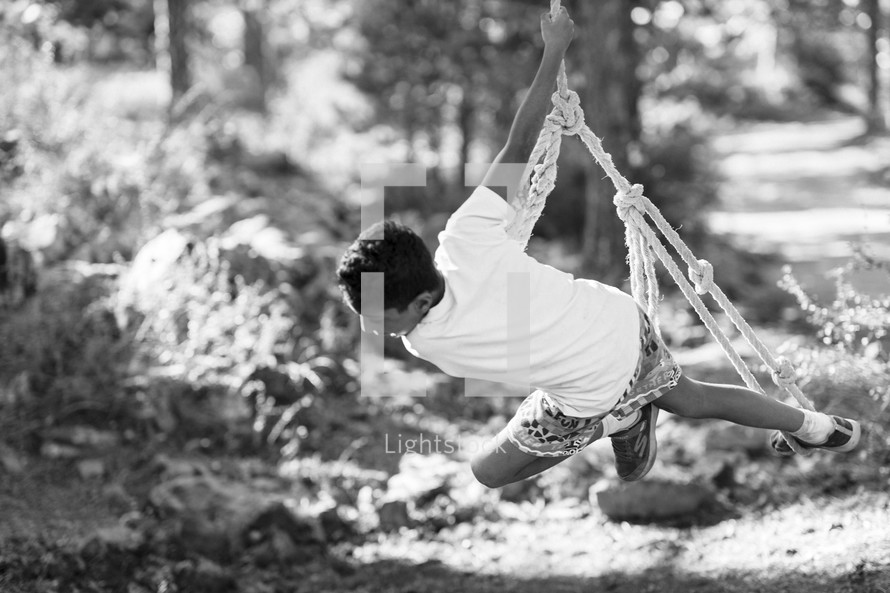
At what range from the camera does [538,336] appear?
8.70ft

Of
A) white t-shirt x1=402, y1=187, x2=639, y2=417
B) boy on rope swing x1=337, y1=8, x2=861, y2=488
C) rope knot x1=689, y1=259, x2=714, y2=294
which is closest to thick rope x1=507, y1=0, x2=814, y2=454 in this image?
rope knot x1=689, y1=259, x2=714, y2=294

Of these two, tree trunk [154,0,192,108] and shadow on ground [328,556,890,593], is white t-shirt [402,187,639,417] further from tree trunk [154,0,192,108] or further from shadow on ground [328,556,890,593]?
tree trunk [154,0,192,108]

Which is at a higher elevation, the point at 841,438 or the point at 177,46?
the point at 177,46

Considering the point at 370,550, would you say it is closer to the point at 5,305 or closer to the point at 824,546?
the point at 824,546

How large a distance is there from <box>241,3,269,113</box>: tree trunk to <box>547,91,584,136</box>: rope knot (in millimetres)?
9888

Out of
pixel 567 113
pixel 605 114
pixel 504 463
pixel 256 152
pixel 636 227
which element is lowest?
pixel 504 463

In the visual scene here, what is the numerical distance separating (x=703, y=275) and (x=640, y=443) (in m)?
0.60

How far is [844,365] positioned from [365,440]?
91.6 inches

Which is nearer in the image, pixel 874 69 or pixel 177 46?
pixel 177 46

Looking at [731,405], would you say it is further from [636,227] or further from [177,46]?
[177,46]

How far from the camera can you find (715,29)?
10.2 metres

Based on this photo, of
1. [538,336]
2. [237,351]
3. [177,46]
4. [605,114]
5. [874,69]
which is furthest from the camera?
[874,69]

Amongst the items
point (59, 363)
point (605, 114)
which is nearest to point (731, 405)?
point (59, 363)

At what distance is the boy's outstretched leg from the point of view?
2.98 metres
